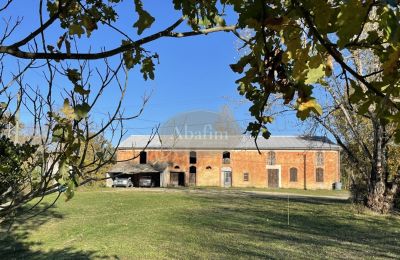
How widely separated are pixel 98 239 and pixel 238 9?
39.1ft

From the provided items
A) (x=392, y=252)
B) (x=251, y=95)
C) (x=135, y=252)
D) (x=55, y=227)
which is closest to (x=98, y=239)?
→ (x=135, y=252)

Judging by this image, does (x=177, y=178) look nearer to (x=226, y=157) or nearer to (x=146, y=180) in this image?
(x=146, y=180)

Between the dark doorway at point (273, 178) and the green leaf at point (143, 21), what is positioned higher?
the green leaf at point (143, 21)

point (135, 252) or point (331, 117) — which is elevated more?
point (331, 117)

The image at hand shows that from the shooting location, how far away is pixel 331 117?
2408 cm


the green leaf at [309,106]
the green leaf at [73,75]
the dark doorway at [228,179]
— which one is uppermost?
the green leaf at [73,75]

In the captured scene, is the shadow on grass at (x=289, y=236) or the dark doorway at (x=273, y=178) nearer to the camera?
the shadow on grass at (x=289, y=236)

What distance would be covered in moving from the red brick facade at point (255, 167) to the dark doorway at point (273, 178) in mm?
160

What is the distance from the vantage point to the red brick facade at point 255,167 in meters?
61.0

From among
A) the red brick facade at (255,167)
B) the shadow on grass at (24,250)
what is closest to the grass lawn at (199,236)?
the shadow on grass at (24,250)

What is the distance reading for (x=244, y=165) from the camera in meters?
62.6

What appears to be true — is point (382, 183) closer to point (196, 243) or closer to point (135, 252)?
point (196, 243)

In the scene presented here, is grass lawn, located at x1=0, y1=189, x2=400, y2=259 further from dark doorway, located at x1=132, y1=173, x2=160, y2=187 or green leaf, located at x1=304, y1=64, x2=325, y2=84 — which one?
dark doorway, located at x1=132, y1=173, x2=160, y2=187

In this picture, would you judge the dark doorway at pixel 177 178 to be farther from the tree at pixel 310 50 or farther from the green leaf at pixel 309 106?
the green leaf at pixel 309 106
